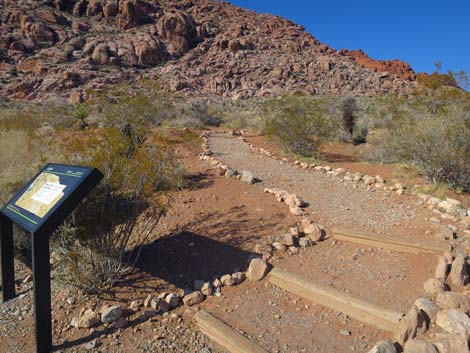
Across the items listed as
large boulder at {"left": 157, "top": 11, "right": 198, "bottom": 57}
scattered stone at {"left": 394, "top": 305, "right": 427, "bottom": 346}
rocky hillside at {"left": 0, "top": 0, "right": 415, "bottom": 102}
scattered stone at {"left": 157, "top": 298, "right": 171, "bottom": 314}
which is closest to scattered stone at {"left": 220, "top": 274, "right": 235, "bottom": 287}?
scattered stone at {"left": 157, "top": 298, "right": 171, "bottom": 314}

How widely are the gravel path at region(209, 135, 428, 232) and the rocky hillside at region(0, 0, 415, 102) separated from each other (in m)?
33.2

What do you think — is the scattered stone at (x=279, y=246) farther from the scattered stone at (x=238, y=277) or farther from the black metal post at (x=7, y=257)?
the black metal post at (x=7, y=257)

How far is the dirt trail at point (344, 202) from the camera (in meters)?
5.30

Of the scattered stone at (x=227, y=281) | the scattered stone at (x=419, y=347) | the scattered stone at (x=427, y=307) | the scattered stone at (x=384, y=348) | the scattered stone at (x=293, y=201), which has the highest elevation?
the scattered stone at (x=293, y=201)

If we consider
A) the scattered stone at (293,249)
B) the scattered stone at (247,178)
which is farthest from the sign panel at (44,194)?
the scattered stone at (247,178)

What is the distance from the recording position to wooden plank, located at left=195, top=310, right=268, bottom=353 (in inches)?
111

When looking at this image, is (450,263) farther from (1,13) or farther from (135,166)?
(1,13)

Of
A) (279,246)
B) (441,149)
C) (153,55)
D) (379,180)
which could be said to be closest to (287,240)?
(279,246)

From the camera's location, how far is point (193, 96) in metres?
45.3

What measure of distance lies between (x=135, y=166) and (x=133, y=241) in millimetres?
1313

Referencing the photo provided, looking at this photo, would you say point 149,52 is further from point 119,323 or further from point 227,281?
point 119,323

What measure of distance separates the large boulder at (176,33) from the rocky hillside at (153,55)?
171 mm

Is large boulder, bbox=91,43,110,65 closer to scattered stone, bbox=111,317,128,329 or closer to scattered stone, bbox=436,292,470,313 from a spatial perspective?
scattered stone, bbox=111,317,128,329

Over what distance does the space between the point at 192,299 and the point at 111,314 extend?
31.0 inches
